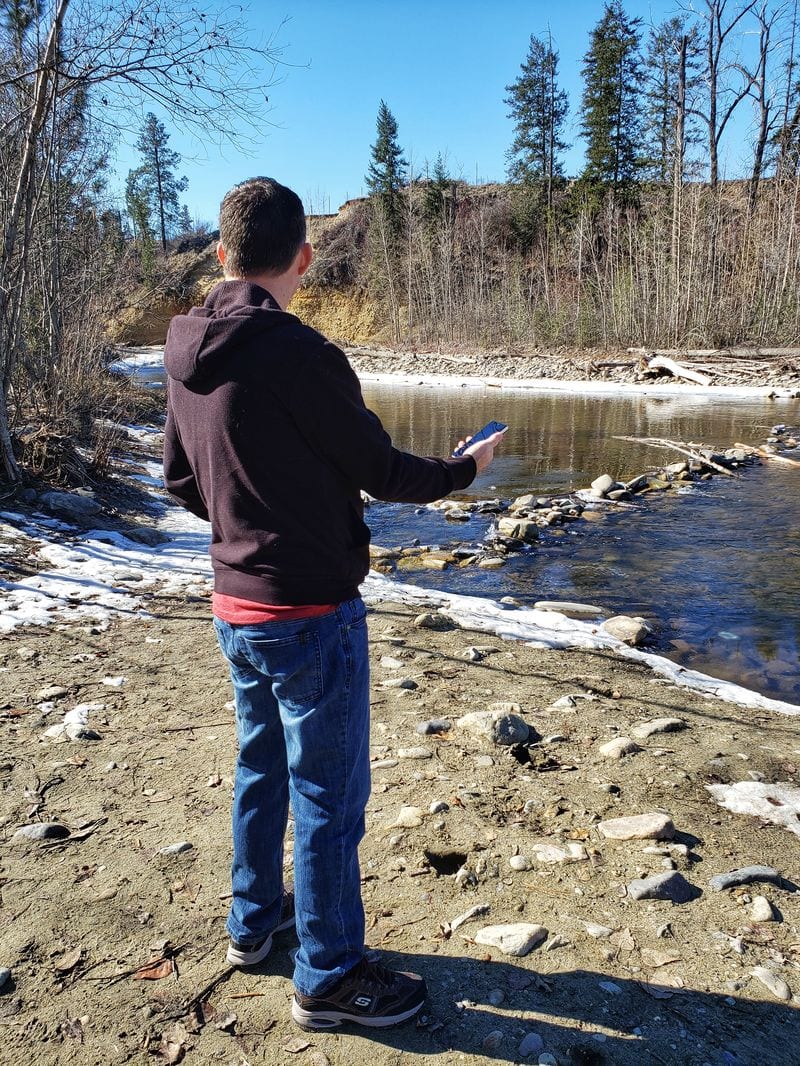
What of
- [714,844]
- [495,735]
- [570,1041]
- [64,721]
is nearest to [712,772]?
[714,844]

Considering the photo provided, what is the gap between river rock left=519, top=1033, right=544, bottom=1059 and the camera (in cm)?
192

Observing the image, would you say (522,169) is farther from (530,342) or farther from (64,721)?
(64,721)

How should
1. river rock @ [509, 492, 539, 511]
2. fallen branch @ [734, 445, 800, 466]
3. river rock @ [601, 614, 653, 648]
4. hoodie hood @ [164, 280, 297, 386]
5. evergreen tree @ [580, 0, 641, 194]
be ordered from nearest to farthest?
1. hoodie hood @ [164, 280, 297, 386]
2. river rock @ [601, 614, 653, 648]
3. river rock @ [509, 492, 539, 511]
4. fallen branch @ [734, 445, 800, 466]
5. evergreen tree @ [580, 0, 641, 194]

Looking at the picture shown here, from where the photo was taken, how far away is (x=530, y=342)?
35.2m

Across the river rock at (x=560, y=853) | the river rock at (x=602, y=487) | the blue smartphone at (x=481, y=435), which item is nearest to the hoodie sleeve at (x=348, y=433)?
the blue smartphone at (x=481, y=435)

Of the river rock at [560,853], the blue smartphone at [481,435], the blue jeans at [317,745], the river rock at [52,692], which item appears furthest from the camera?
the river rock at [52,692]

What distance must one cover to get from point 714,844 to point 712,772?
1.95ft

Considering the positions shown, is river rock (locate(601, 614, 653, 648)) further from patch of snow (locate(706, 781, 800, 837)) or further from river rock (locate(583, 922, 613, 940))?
river rock (locate(583, 922, 613, 940))

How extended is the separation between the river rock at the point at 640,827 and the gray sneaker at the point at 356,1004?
3.65 feet

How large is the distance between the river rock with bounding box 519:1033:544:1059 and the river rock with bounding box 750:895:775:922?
85cm

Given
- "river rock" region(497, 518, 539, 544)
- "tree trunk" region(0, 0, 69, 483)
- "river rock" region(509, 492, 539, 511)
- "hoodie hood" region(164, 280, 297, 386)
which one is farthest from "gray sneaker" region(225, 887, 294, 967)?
"river rock" region(509, 492, 539, 511)

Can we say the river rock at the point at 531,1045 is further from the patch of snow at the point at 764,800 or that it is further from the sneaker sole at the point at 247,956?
the patch of snow at the point at 764,800

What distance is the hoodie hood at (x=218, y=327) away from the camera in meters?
1.78

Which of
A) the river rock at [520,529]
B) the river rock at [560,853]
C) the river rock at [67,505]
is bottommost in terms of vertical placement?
the river rock at [520,529]
